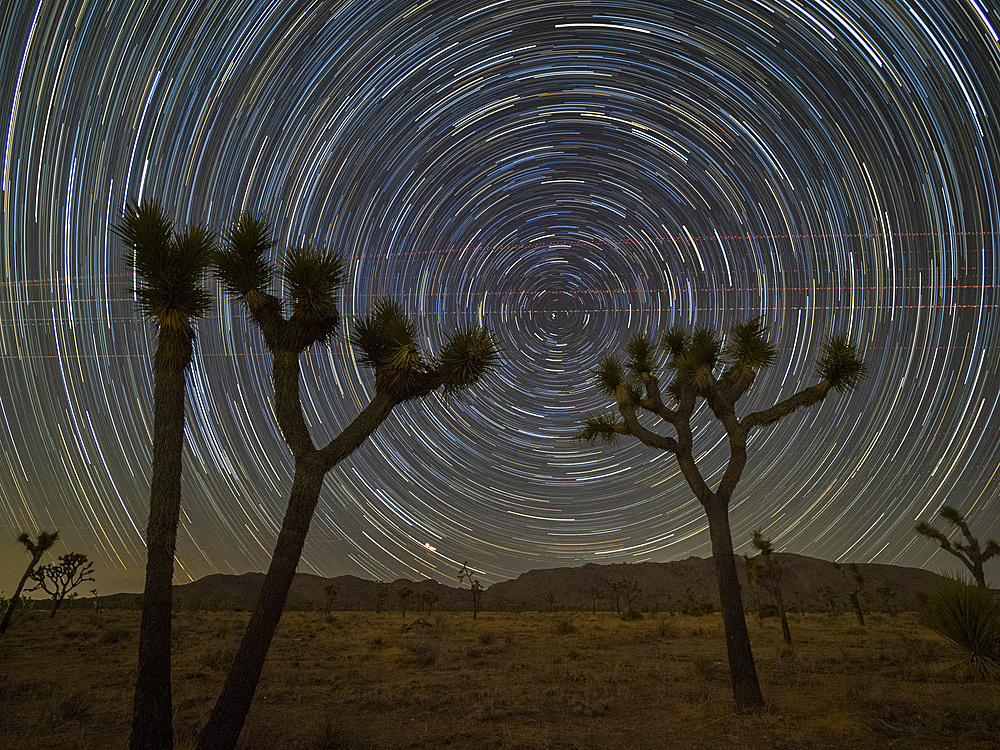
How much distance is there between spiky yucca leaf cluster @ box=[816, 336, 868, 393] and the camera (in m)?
14.1

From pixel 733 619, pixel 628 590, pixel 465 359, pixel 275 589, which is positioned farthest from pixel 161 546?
pixel 628 590

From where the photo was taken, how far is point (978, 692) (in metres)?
12.0

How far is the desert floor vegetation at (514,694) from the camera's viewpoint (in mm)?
9648

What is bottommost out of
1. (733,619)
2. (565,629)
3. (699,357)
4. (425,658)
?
(565,629)

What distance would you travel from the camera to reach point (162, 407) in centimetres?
965

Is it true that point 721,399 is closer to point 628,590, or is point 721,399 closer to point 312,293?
point 312,293

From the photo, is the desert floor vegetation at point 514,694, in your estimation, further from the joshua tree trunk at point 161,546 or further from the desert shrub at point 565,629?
the desert shrub at point 565,629

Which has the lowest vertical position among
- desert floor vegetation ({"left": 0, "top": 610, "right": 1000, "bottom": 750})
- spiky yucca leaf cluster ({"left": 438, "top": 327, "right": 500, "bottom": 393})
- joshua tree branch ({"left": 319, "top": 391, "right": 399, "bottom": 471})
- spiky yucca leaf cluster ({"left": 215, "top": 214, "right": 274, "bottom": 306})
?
desert floor vegetation ({"left": 0, "top": 610, "right": 1000, "bottom": 750})

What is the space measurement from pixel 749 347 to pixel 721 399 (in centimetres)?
152

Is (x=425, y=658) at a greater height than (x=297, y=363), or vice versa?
(x=297, y=363)

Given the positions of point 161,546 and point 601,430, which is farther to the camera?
point 601,430

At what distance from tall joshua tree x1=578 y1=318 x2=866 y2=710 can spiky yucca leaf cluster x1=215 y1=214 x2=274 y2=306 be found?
342 inches

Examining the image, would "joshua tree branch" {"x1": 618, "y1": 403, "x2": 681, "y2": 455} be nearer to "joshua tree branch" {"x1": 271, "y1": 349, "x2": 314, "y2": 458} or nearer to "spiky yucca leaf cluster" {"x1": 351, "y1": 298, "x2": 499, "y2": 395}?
"spiky yucca leaf cluster" {"x1": 351, "y1": 298, "x2": 499, "y2": 395}

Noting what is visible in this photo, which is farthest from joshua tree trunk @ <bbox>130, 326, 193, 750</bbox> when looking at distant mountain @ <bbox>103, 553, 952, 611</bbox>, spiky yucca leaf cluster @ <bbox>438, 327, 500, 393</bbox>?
distant mountain @ <bbox>103, 553, 952, 611</bbox>
